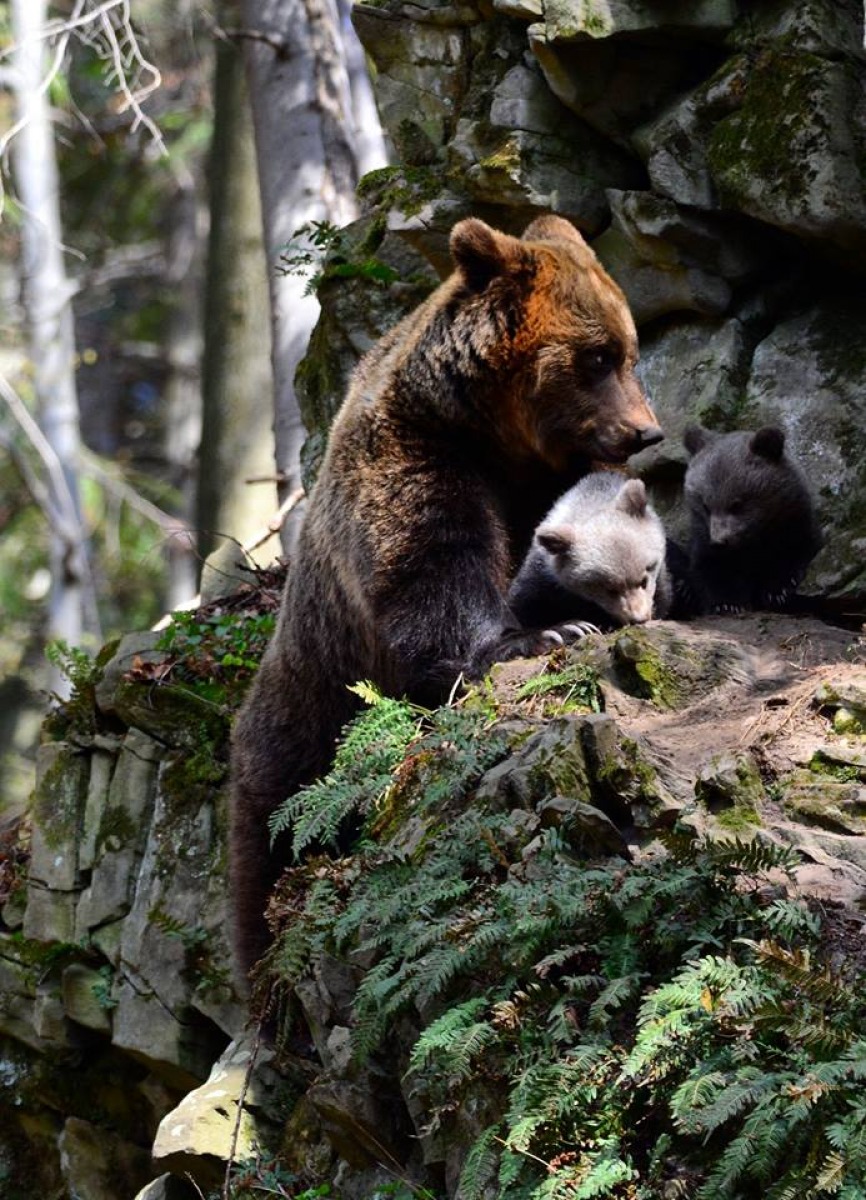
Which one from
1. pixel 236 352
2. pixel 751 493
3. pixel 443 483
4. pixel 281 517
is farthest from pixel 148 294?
pixel 751 493

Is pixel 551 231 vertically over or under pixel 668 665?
over

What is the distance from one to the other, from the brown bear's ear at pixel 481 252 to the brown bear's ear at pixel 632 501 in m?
1.17

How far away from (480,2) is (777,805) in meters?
6.09

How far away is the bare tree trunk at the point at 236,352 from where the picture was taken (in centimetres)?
1405

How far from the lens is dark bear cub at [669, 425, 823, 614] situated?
724 centimetres

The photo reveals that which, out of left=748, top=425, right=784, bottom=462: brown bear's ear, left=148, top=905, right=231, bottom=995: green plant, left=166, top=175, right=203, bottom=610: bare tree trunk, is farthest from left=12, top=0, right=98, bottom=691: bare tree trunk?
left=748, top=425, right=784, bottom=462: brown bear's ear

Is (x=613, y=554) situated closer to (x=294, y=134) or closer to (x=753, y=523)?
(x=753, y=523)

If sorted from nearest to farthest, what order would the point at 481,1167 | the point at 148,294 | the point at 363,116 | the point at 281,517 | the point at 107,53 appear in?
the point at 481,1167
the point at 281,517
the point at 107,53
the point at 363,116
the point at 148,294

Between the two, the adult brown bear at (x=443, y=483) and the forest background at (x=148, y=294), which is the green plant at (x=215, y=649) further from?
the adult brown bear at (x=443, y=483)

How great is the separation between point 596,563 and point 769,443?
1027 millimetres

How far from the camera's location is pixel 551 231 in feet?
25.8

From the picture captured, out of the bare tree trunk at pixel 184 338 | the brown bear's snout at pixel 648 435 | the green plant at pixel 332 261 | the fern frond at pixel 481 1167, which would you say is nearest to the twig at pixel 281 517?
the green plant at pixel 332 261

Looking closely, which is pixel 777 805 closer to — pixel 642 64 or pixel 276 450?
pixel 642 64

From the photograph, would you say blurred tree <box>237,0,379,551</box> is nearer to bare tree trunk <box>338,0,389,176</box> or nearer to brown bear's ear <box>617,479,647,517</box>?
bare tree trunk <box>338,0,389,176</box>
